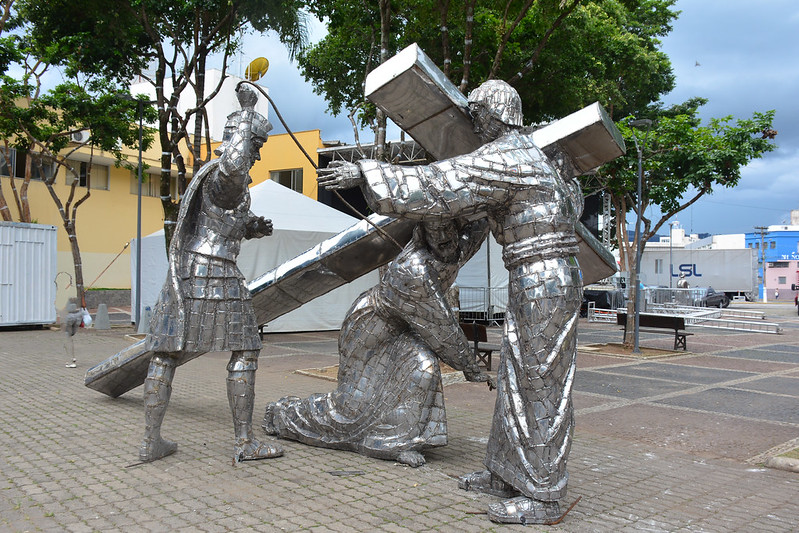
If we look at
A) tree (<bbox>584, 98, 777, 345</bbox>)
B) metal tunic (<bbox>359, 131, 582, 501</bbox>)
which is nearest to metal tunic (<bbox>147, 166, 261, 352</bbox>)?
metal tunic (<bbox>359, 131, 582, 501</bbox>)

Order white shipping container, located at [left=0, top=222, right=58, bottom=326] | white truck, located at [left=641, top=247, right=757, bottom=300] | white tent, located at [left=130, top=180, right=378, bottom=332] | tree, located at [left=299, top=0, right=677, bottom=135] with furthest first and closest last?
white truck, located at [left=641, top=247, right=757, bottom=300], white shipping container, located at [left=0, top=222, right=58, bottom=326], white tent, located at [left=130, top=180, right=378, bottom=332], tree, located at [left=299, top=0, right=677, bottom=135]

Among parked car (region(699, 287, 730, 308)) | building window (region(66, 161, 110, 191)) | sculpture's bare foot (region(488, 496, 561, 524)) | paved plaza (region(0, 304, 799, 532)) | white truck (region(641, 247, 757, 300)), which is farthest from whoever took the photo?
white truck (region(641, 247, 757, 300))

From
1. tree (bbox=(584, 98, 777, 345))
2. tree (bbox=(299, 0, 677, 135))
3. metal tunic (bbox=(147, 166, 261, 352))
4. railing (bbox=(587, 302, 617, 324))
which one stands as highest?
tree (bbox=(299, 0, 677, 135))

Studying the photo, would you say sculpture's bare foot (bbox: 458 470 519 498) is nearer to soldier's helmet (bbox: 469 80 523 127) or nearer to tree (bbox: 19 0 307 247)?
soldier's helmet (bbox: 469 80 523 127)

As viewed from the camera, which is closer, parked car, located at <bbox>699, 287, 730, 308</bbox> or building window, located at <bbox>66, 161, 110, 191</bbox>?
building window, located at <bbox>66, 161, 110, 191</bbox>

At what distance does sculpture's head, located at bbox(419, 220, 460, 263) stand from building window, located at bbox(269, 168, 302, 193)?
70.5 ft

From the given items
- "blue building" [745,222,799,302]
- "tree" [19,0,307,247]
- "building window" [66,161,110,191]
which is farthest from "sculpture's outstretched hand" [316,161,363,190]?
"blue building" [745,222,799,302]

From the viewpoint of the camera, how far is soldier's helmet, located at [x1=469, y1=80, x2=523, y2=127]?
142 inches

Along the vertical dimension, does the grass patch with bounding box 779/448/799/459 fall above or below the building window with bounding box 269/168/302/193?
below

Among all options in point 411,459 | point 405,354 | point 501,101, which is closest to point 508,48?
point 501,101

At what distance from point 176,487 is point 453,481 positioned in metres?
1.64

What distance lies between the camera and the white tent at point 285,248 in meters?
12.8

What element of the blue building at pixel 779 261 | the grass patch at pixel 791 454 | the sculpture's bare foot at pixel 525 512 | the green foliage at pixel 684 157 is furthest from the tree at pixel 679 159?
the blue building at pixel 779 261

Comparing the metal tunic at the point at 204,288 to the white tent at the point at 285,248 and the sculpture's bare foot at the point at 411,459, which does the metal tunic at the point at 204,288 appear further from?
the white tent at the point at 285,248
